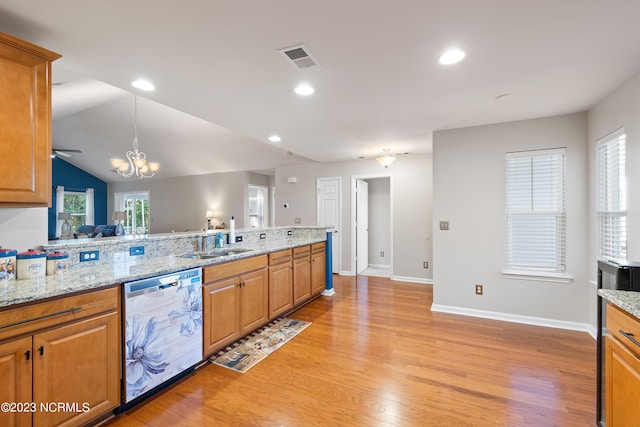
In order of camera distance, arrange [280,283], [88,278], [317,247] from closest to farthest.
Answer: [88,278], [280,283], [317,247]

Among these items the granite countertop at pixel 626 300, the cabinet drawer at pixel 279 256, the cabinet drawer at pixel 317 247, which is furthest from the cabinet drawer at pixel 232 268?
the granite countertop at pixel 626 300

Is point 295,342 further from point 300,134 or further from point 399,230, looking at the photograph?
point 399,230

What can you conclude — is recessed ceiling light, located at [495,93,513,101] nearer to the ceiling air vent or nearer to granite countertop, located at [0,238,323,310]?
the ceiling air vent

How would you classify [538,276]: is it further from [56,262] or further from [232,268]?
[56,262]

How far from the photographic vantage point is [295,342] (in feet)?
9.53

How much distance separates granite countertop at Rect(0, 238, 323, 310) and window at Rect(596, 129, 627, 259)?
11.7ft

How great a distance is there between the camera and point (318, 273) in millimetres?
4410

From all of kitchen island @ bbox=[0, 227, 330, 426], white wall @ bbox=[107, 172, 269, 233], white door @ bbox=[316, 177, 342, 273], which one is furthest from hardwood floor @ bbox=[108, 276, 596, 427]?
white wall @ bbox=[107, 172, 269, 233]

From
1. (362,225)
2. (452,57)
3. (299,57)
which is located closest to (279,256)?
(299,57)

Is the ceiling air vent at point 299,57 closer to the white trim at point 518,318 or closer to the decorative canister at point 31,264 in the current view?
the decorative canister at point 31,264

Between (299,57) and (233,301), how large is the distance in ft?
7.06

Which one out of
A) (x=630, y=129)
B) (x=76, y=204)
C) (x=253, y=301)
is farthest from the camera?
(x=76, y=204)

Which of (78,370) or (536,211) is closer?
(78,370)

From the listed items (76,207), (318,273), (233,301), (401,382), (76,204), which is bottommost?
(401,382)
